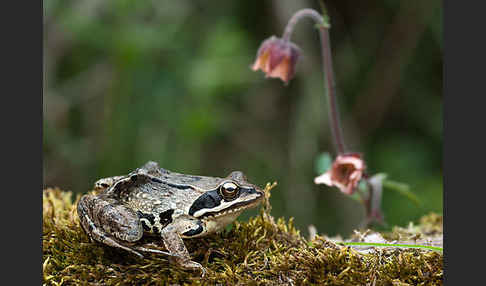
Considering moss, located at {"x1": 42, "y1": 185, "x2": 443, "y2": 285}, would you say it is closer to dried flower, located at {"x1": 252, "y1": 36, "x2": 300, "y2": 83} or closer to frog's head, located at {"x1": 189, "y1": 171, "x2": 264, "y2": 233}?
frog's head, located at {"x1": 189, "y1": 171, "x2": 264, "y2": 233}

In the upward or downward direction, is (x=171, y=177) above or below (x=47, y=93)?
below

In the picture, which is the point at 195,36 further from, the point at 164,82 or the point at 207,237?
the point at 207,237

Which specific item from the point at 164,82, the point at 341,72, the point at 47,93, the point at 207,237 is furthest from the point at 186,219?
the point at 341,72

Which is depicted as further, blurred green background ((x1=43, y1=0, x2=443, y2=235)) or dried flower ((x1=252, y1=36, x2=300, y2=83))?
blurred green background ((x1=43, y1=0, x2=443, y2=235))

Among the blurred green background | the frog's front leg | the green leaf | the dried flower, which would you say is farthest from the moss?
the blurred green background

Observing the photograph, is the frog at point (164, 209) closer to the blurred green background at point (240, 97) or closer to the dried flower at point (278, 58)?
the dried flower at point (278, 58)

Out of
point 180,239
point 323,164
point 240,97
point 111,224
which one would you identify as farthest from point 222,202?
point 240,97
